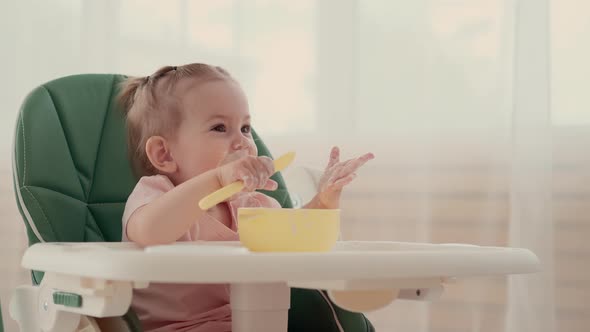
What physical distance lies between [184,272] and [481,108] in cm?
139

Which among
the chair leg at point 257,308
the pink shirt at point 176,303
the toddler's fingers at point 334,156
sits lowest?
the pink shirt at point 176,303

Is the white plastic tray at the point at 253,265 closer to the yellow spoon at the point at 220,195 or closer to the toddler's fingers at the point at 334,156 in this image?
the yellow spoon at the point at 220,195

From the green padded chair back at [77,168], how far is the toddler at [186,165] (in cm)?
3

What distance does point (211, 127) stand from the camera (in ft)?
4.07

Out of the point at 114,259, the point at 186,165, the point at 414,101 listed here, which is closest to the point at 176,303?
the point at 186,165

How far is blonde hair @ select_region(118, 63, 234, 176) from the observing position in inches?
50.6

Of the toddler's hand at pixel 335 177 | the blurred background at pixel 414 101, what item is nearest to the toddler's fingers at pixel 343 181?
the toddler's hand at pixel 335 177

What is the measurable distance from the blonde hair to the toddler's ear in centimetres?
2

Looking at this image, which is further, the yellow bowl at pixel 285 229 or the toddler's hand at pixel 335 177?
the toddler's hand at pixel 335 177

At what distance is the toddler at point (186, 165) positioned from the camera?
1.14 meters

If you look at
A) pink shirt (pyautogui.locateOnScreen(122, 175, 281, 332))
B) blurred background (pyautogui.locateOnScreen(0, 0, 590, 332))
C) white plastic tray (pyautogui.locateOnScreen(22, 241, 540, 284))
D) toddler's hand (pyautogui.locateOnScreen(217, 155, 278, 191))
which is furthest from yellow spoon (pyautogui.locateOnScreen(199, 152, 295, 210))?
blurred background (pyautogui.locateOnScreen(0, 0, 590, 332))

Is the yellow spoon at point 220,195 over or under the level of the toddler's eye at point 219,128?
under

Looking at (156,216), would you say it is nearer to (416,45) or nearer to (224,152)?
(224,152)

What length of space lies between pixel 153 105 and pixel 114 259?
23.2 inches
